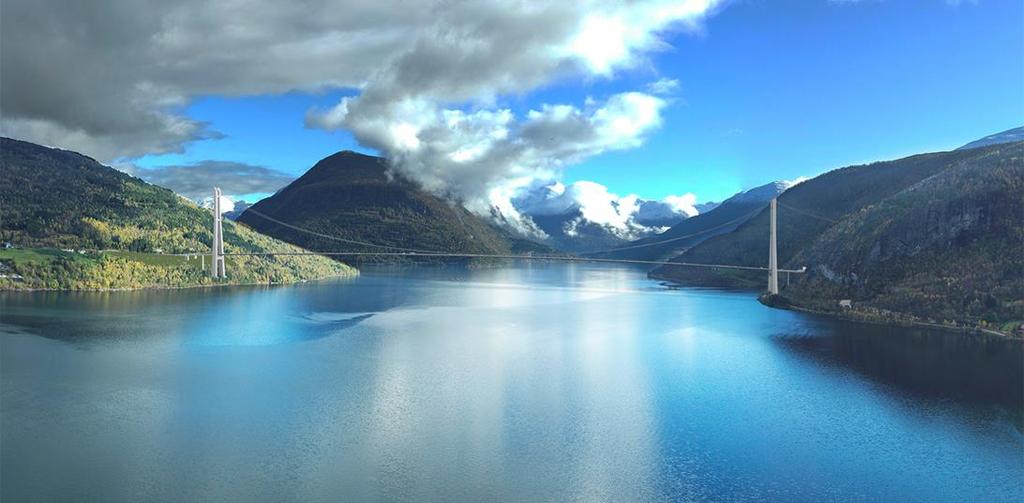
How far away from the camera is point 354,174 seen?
188625 mm

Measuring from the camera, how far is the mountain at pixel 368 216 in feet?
480

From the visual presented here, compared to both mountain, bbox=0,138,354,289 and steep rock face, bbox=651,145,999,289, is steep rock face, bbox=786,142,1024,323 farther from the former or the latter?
mountain, bbox=0,138,354,289

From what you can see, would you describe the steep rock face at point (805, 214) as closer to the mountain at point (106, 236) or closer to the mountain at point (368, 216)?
the mountain at point (106, 236)

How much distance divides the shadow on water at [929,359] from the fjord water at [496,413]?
0.18m

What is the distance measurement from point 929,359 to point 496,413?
78.4ft

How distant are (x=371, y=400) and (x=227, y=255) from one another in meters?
62.5

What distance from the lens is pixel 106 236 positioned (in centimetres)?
7194

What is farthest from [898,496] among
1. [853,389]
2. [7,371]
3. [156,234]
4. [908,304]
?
[156,234]

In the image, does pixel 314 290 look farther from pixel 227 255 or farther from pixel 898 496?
pixel 898 496

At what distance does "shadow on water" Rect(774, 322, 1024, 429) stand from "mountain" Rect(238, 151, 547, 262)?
363 ft

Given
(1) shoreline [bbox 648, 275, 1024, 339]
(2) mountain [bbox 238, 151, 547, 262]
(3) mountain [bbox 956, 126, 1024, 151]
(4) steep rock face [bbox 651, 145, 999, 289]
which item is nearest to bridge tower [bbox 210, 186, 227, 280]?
(2) mountain [bbox 238, 151, 547, 262]

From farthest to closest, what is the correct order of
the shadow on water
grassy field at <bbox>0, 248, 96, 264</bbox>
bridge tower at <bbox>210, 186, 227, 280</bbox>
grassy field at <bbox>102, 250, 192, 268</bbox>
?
1. bridge tower at <bbox>210, 186, 227, 280</bbox>
2. grassy field at <bbox>102, 250, 192, 268</bbox>
3. grassy field at <bbox>0, 248, 96, 264</bbox>
4. the shadow on water

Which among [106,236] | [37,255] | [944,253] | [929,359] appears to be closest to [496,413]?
[929,359]

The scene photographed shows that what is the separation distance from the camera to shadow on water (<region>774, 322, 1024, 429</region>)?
2423cm
